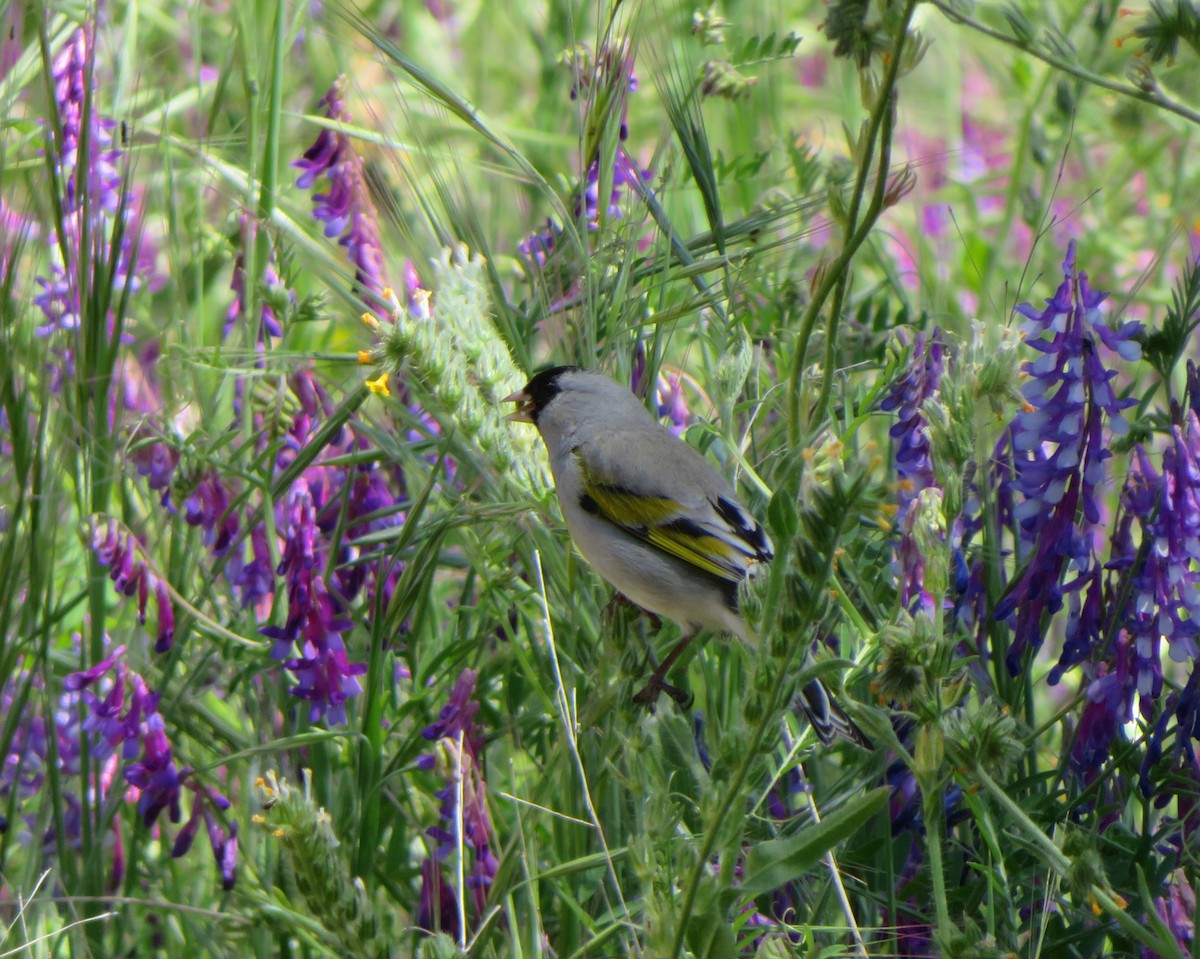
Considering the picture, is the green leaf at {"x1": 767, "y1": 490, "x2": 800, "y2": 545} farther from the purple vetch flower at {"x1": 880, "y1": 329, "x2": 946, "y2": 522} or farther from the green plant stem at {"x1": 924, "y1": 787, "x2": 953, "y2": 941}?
the purple vetch flower at {"x1": 880, "y1": 329, "x2": 946, "y2": 522}

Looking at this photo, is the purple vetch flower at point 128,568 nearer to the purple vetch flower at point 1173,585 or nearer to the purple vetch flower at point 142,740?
the purple vetch flower at point 142,740

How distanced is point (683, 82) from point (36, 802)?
1496 mm

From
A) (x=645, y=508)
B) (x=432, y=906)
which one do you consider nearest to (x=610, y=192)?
(x=645, y=508)

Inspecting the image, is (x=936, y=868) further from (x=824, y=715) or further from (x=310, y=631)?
(x=310, y=631)

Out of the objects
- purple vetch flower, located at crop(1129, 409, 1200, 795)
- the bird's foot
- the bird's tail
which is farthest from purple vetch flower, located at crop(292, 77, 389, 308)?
purple vetch flower, located at crop(1129, 409, 1200, 795)

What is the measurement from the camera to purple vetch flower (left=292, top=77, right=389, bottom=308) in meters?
2.34

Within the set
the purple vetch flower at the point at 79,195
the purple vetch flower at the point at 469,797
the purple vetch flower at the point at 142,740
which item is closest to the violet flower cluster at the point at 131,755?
the purple vetch flower at the point at 142,740

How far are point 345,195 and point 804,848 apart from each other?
155 centimetres

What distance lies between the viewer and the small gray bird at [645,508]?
2000 millimetres

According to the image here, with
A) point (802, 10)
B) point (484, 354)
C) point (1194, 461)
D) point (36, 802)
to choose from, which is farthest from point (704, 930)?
point (802, 10)

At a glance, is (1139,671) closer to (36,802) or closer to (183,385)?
(183,385)

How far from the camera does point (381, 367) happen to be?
1.58 metres

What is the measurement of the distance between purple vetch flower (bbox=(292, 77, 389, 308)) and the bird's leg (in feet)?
A: 2.58

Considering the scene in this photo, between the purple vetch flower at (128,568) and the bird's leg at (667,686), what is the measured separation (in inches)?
25.4
